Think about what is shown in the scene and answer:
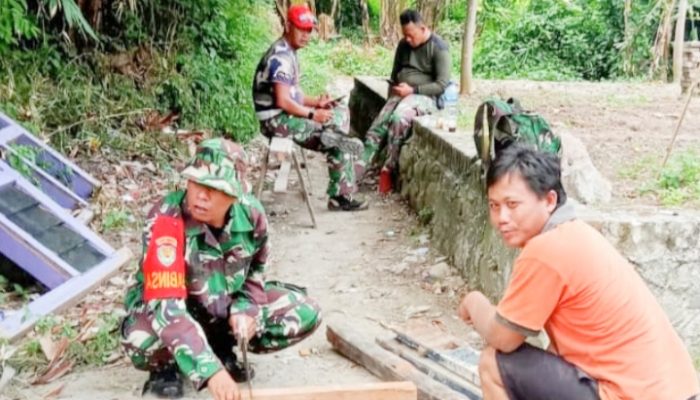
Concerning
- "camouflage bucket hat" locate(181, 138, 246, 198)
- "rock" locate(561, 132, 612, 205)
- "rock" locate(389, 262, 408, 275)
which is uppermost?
"camouflage bucket hat" locate(181, 138, 246, 198)

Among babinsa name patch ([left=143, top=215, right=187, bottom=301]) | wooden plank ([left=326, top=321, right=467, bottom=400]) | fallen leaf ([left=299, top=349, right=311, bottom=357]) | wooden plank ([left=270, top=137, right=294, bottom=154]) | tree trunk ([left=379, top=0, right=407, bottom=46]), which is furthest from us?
tree trunk ([left=379, top=0, right=407, bottom=46])

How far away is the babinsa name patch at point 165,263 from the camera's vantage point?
3.25 m

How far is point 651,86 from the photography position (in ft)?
35.9

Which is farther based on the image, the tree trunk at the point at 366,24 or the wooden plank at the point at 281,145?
the tree trunk at the point at 366,24

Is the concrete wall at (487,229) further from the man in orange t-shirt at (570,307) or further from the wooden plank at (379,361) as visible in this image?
the man in orange t-shirt at (570,307)

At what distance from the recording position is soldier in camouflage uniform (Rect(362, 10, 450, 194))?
7.56 meters

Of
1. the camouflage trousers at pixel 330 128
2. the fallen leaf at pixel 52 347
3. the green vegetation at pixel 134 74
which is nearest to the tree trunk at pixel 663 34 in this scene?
the camouflage trousers at pixel 330 128

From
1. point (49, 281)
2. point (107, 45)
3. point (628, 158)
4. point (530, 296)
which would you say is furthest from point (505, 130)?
point (107, 45)

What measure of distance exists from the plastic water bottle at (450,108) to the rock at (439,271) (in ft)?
4.22

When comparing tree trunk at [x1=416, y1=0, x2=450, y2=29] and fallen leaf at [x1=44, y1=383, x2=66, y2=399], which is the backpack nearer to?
fallen leaf at [x1=44, y1=383, x2=66, y2=399]

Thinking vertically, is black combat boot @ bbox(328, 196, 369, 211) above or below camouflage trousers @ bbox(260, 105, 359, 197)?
below

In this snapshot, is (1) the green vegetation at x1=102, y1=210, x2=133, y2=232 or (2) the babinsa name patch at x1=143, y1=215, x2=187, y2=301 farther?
(1) the green vegetation at x1=102, y1=210, x2=133, y2=232

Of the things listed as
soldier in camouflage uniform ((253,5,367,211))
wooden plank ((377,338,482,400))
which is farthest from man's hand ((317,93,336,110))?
wooden plank ((377,338,482,400))

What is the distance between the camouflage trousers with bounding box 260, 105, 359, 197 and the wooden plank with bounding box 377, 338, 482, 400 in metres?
2.69
